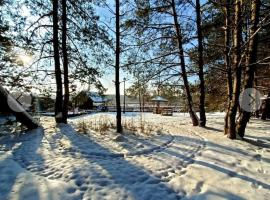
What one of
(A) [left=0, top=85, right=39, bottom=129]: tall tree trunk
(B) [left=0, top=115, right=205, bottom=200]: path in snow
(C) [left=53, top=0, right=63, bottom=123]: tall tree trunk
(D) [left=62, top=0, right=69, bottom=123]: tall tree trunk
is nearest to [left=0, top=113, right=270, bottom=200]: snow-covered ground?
(B) [left=0, top=115, right=205, bottom=200]: path in snow

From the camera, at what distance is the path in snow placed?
13.6 feet

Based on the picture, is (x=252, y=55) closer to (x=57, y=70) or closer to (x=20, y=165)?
(x=20, y=165)

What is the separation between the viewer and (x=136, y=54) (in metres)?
11.7

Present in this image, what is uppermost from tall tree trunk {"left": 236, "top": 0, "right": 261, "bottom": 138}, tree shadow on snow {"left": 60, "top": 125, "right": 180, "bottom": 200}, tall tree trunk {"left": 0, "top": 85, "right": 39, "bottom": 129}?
tall tree trunk {"left": 236, "top": 0, "right": 261, "bottom": 138}

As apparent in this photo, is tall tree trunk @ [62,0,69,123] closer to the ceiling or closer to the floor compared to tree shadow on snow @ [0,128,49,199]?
closer to the ceiling

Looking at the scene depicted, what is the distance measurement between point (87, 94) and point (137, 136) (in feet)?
16.4

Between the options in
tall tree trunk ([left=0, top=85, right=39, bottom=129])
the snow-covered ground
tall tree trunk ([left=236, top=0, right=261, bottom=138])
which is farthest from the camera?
tall tree trunk ([left=0, top=85, right=39, bottom=129])

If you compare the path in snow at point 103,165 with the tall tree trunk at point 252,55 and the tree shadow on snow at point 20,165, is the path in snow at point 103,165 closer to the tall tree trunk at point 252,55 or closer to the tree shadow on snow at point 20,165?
the tree shadow on snow at point 20,165

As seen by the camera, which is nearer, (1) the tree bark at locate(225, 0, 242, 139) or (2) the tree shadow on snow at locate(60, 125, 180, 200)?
(2) the tree shadow on snow at locate(60, 125, 180, 200)

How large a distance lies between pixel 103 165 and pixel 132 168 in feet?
2.02

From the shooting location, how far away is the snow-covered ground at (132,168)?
4121mm

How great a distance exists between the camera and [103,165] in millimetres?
5363

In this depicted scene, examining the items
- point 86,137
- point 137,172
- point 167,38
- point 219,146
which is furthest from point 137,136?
point 167,38

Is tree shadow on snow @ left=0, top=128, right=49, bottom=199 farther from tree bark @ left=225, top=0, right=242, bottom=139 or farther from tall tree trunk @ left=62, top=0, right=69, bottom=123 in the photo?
tree bark @ left=225, top=0, right=242, bottom=139
